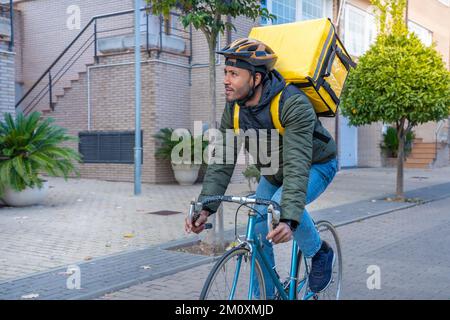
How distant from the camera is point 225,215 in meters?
9.40

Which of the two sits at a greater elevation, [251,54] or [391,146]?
[251,54]

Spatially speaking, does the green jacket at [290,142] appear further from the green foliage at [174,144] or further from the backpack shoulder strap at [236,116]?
the green foliage at [174,144]

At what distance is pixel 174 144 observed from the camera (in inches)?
553

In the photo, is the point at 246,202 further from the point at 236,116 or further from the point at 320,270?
the point at 320,270

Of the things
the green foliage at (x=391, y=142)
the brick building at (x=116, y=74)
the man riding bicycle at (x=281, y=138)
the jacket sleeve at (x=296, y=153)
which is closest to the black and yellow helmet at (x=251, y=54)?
the man riding bicycle at (x=281, y=138)

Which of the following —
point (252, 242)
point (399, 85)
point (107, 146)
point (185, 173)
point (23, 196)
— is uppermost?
point (399, 85)

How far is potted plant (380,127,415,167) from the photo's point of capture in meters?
23.0

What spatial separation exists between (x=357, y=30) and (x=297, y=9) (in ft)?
14.1

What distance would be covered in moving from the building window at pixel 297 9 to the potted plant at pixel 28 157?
795 centimetres

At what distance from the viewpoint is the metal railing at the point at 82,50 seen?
15.5m

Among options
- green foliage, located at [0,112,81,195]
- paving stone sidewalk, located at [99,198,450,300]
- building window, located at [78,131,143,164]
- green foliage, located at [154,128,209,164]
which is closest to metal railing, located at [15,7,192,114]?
building window, located at [78,131,143,164]

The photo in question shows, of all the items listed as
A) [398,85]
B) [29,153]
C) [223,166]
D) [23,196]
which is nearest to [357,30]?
[398,85]

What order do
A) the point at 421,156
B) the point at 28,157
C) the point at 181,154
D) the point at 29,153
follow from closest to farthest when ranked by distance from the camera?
the point at 28,157 < the point at 29,153 < the point at 181,154 < the point at 421,156
